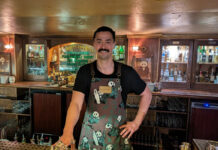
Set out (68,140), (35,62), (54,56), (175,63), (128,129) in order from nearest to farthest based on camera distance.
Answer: (68,140)
(128,129)
(175,63)
(35,62)
(54,56)

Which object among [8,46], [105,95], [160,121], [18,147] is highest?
[8,46]

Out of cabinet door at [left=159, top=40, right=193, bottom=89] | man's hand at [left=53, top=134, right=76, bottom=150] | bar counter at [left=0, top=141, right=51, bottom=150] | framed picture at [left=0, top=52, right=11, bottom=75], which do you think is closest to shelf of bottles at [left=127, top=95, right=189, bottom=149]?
cabinet door at [left=159, top=40, right=193, bottom=89]

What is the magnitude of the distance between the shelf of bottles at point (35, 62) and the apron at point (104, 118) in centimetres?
331

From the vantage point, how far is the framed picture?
4254 millimetres

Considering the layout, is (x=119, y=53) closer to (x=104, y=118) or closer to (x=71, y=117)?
(x=104, y=118)

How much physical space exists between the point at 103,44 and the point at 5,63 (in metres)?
3.86

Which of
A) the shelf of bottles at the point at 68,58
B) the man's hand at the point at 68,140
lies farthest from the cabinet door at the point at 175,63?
the man's hand at the point at 68,140

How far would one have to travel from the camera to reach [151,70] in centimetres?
383

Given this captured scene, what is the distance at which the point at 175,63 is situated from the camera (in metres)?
3.95

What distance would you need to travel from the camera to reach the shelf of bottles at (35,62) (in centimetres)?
447

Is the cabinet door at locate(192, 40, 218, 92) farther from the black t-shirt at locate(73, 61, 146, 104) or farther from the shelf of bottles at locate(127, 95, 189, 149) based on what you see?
the black t-shirt at locate(73, 61, 146, 104)

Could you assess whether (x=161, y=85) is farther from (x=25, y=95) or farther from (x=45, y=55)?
(x=25, y=95)

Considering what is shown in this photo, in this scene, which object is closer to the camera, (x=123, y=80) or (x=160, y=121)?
(x=123, y=80)

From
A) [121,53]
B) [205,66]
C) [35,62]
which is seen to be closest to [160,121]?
[205,66]
